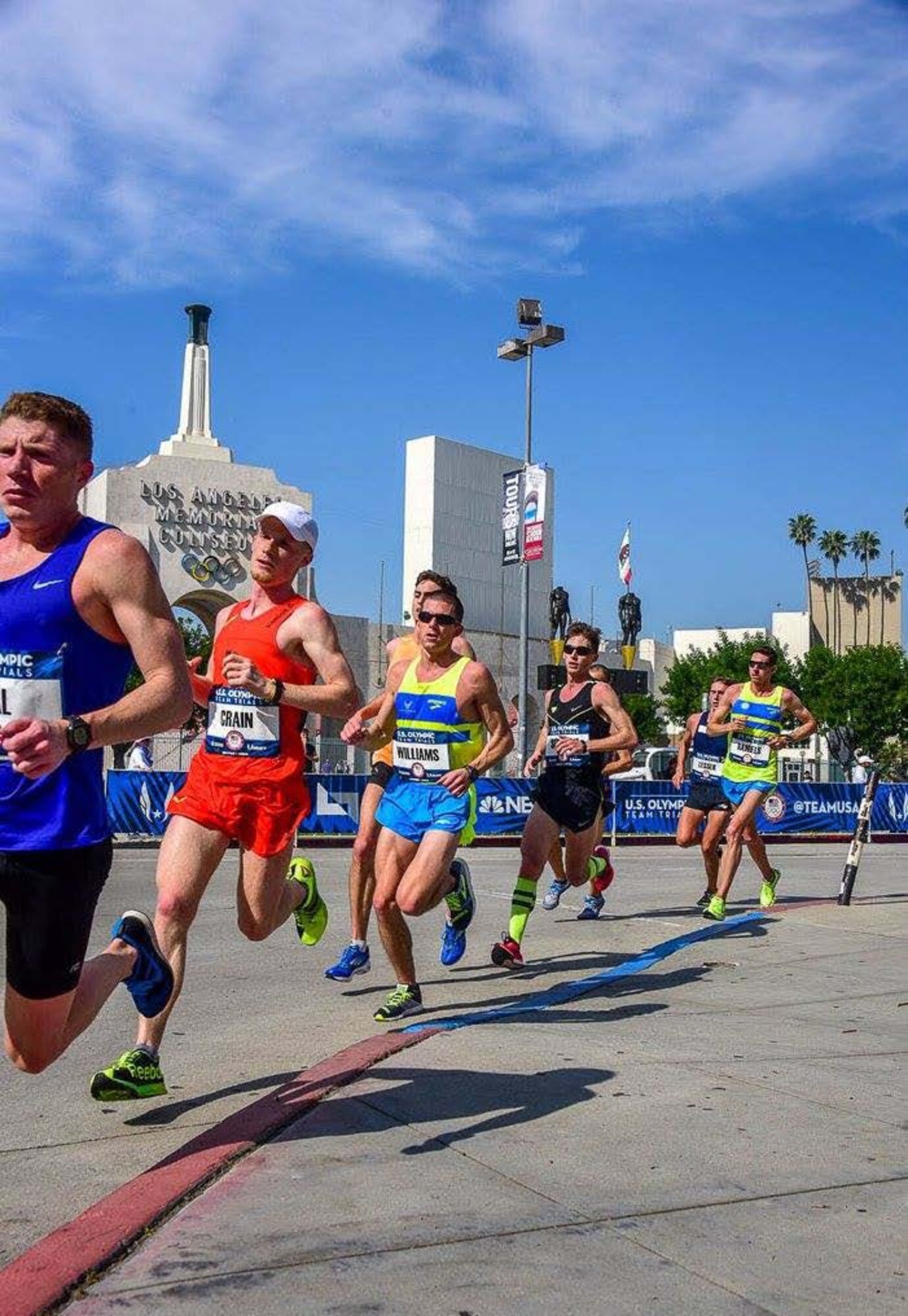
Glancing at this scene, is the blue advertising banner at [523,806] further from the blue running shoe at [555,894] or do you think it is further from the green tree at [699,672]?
the green tree at [699,672]

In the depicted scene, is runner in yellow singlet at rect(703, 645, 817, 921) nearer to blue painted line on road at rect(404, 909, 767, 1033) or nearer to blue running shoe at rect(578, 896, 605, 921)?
blue running shoe at rect(578, 896, 605, 921)

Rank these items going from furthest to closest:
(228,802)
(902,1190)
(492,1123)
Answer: (228,802) < (492,1123) < (902,1190)

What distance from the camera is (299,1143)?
4066mm

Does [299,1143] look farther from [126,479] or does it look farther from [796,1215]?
[126,479]

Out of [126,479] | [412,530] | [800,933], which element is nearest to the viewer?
[800,933]

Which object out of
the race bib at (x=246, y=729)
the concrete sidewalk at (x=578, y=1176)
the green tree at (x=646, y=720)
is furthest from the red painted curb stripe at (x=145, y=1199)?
the green tree at (x=646, y=720)

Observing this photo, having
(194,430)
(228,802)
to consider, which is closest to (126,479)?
(194,430)

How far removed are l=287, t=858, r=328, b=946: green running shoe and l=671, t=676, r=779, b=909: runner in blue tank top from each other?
18.1 ft

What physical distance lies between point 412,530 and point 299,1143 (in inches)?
2354

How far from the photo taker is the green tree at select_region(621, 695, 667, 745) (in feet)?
229

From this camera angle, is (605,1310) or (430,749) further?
(430,749)

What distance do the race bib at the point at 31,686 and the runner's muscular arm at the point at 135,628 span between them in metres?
0.09

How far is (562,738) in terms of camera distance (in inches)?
367

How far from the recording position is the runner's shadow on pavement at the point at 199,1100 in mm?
4535
